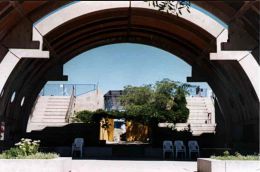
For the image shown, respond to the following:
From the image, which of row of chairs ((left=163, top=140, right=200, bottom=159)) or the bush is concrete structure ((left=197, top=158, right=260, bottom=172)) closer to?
the bush

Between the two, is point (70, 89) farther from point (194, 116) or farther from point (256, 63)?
point (256, 63)

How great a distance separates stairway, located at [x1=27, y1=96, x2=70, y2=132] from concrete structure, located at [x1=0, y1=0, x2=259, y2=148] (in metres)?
7.33

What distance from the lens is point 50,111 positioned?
34062 millimetres

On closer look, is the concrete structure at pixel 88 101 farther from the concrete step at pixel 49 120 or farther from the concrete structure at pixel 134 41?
the concrete structure at pixel 134 41

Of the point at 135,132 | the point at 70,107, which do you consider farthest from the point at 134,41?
the point at 135,132

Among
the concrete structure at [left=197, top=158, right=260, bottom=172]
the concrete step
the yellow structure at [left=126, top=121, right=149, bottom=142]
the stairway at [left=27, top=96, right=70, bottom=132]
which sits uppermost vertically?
the stairway at [left=27, top=96, right=70, bottom=132]

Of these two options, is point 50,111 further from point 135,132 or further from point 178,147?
point 178,147

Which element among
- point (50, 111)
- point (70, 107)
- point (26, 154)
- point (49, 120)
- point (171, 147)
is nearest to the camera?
point (26, 154)

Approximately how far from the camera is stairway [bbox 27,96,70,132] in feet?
104

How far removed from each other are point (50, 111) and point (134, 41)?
12554mm

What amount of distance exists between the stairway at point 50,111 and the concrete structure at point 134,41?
24.0ft

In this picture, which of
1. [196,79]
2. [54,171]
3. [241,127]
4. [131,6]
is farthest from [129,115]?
[54,171]

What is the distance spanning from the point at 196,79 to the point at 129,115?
23.1 ft

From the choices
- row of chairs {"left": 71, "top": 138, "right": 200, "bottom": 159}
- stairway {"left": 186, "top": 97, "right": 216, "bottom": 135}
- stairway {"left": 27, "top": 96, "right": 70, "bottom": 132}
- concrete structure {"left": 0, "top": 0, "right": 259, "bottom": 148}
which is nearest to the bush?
concrete structure {"left": 0, "top": 0, "right": 259, "bottom": 148}
